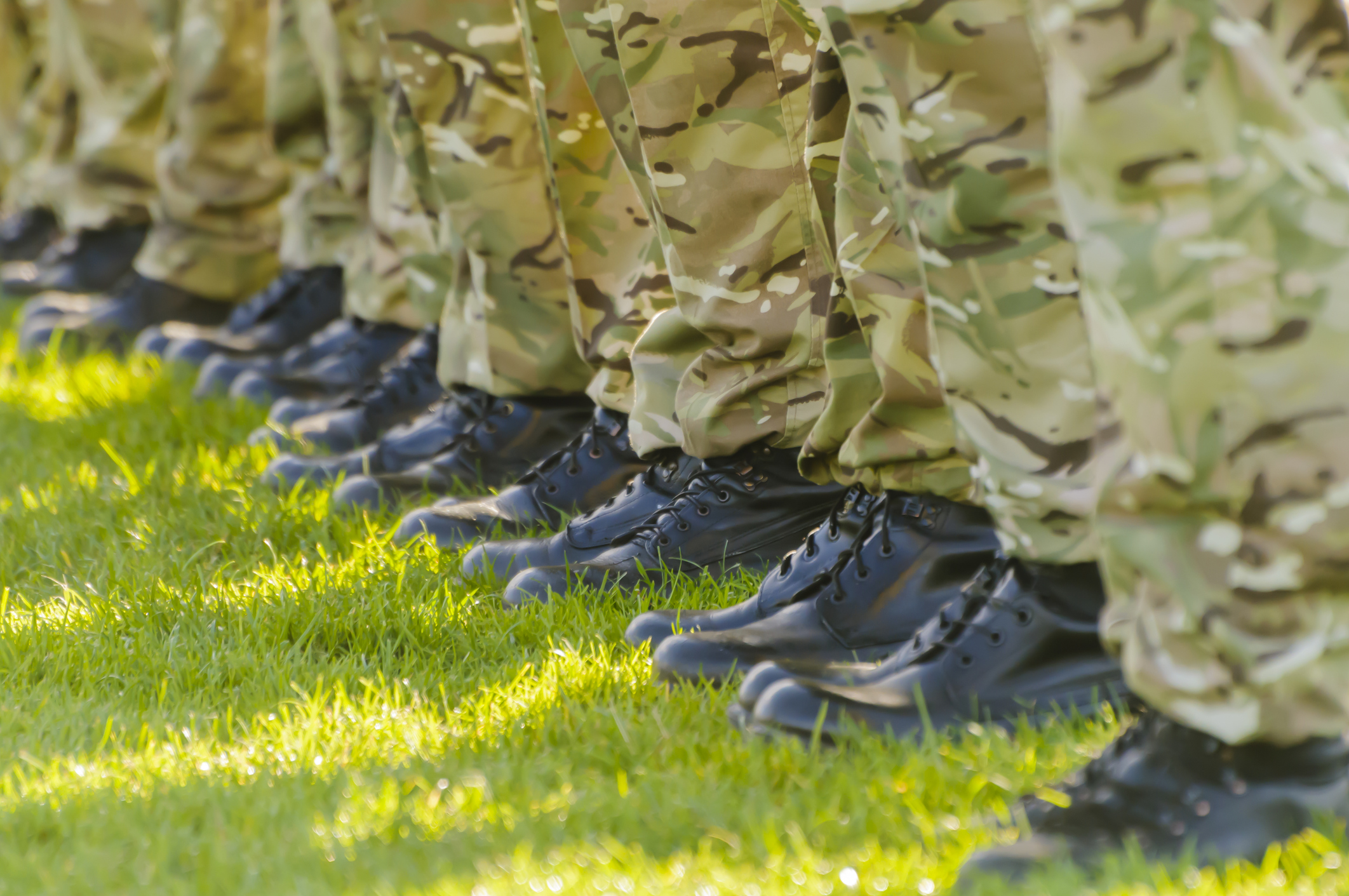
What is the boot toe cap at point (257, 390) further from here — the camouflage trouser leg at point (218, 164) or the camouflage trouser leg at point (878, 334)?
the camouflage trouser leg at point (878, 334)

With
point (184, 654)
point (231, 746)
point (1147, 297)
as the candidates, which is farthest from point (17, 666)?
point (1147, 297)

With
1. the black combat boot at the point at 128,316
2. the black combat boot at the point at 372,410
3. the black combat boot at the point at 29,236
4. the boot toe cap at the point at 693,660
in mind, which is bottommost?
the black combat boot at the point at 29,236

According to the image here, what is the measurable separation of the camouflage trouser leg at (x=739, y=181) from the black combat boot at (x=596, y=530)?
223 millimetres

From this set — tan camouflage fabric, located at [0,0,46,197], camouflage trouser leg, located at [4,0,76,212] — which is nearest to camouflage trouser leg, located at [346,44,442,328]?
camouflage trouser leg, located at [4,0,76,212]

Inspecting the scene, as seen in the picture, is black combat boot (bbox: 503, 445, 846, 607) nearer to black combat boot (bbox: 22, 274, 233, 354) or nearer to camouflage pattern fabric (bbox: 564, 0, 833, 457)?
camouflage pattern fabric (bbox: 564, 0, 833, 457)

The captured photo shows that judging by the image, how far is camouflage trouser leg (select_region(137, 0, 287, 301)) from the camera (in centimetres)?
422

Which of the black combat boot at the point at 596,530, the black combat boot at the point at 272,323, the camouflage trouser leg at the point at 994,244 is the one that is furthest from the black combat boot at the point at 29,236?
the camouflage trouser leg at the point at 994,244

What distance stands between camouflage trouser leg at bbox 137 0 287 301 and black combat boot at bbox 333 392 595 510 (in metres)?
1.83

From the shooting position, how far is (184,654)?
183cm

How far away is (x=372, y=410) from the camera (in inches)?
125

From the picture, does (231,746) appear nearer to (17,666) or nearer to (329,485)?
(17,666)

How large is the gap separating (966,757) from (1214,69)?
0.69 meters

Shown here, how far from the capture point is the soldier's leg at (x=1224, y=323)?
1.05 meters

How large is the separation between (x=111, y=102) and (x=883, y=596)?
13.2 ft
